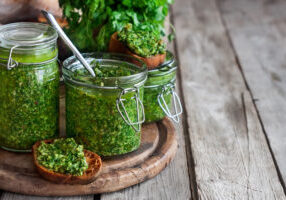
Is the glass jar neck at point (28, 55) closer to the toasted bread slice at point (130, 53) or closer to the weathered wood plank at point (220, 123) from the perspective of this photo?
the toasted bread slice at point (130, 53)

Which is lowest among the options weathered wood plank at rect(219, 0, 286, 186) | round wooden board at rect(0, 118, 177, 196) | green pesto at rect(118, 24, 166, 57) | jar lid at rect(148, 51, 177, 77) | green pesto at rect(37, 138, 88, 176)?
weathered wood plank at rect(219, 0, 286, 186)

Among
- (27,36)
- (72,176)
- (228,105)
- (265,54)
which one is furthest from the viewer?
(265,54)

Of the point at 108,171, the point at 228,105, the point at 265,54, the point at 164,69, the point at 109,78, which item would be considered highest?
the point at 109,78

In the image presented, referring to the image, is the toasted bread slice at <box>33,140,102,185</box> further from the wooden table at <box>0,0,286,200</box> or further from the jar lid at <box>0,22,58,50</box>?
the jar lid at <box>0,22,58,50</box>

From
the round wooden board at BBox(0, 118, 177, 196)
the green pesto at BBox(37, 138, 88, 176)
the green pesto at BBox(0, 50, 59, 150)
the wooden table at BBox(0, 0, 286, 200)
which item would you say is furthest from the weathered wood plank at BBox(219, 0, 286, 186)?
the green pesto at BBox(0, 50, 59, 150)

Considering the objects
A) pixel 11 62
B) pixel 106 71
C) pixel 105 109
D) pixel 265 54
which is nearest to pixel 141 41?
pixel 106 71

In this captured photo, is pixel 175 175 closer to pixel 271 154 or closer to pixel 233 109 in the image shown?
pixel 271 154

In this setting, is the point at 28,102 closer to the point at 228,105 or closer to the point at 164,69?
the point at 164,69
